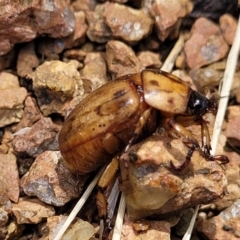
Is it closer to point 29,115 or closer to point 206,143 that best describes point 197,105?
point 206,143

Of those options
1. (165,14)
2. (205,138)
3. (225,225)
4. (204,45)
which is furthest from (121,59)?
(225,225)

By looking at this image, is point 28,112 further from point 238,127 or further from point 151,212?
point 238,127

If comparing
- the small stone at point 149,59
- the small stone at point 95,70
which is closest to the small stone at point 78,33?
the small stone at point 95,70

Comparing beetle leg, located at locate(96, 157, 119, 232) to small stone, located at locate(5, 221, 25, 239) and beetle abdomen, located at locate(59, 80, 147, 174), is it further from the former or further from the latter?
small stone, located at locate(5, 221, 25, 239)

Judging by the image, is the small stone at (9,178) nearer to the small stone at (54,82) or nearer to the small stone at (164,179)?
the small stone at (54,82)

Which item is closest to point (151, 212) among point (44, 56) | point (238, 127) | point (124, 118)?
point (124, 118)

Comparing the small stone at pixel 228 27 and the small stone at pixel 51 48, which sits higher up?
the small stone at pixel 51 48
